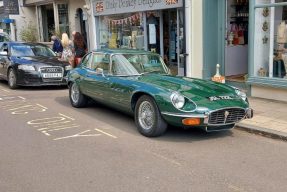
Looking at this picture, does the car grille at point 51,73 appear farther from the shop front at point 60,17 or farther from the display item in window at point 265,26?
the display item in window at point 265,26

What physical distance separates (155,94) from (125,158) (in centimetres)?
129

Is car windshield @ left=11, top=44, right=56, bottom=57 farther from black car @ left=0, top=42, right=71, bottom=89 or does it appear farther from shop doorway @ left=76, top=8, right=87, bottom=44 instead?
shop doorway @ left=76, top=8, right=87, bottom=44

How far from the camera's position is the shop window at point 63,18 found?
20.3 m

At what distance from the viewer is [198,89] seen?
21.3ft

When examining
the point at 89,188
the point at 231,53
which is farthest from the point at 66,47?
the point at 89,188

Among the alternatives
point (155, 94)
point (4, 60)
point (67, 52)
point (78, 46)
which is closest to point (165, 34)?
point (78, 46)

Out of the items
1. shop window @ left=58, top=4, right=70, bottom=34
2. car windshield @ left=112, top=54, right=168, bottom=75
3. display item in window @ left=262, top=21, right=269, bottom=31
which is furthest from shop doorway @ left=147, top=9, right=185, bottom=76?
shop window @ left=58, top=4, right=70, bottom=34

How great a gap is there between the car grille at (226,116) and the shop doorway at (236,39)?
14.7 feet

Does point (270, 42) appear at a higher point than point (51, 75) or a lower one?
higher

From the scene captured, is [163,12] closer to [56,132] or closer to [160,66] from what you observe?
[160,66]

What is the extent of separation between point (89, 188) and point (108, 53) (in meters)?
3.99

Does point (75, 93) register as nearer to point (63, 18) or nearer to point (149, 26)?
point (149, 26)

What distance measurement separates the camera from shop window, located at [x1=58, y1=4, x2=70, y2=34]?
20.3 metres

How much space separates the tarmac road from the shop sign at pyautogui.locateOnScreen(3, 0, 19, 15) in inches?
674
